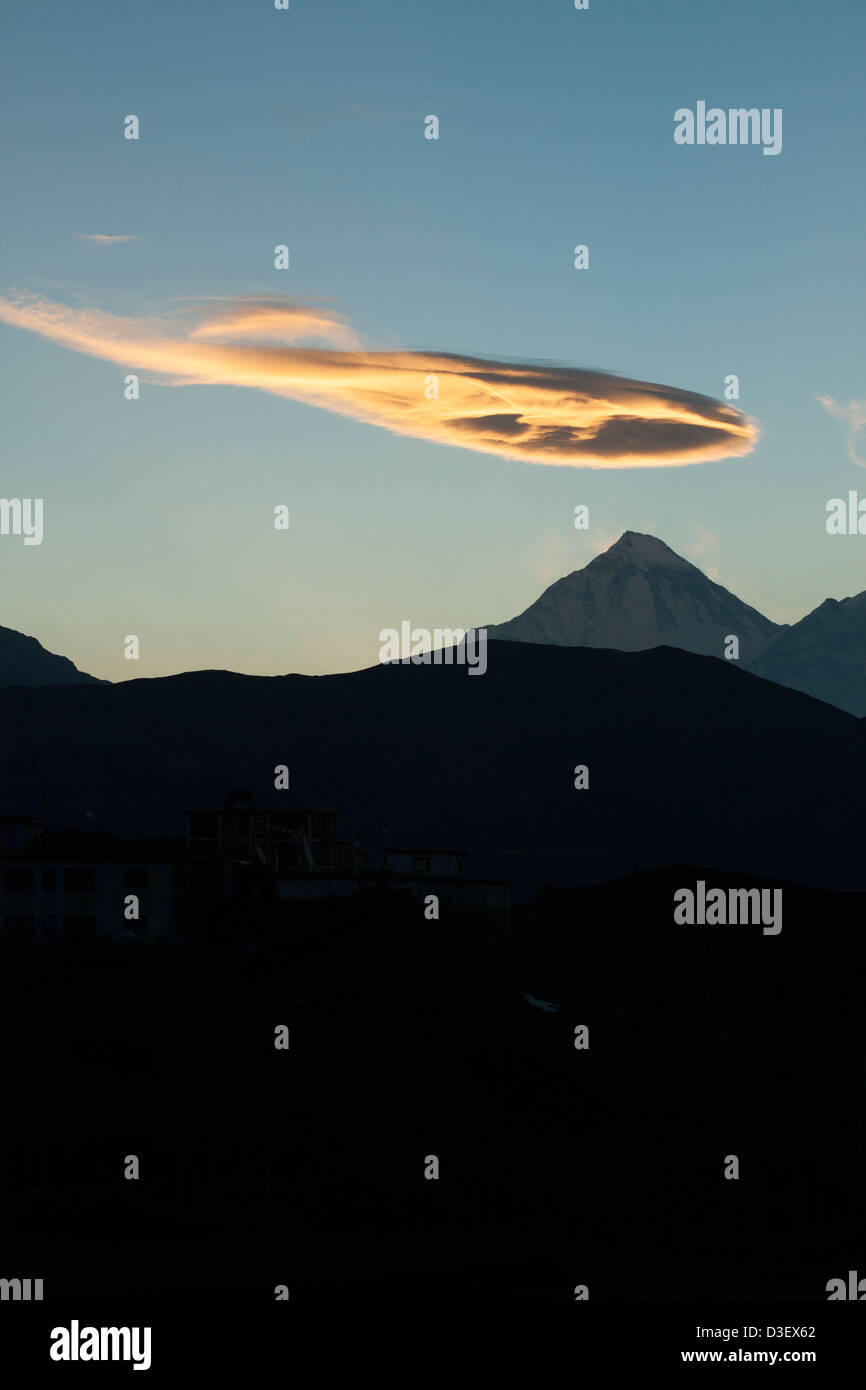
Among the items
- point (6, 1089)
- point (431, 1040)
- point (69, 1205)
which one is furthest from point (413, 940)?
point (69, 1205)

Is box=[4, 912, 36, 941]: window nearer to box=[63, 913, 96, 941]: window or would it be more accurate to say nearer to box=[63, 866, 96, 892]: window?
box=[63, 913, 96, 941]: window

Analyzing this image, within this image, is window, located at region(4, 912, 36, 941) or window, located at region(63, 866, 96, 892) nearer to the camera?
window, located at region(4, 912, 36, 941)

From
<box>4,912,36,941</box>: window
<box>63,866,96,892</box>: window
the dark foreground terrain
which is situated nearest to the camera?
the dark foreground terrain

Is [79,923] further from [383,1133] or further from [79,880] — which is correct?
[383,1133]

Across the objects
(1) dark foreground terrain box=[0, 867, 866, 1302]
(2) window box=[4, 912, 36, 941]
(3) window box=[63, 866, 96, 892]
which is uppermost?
(3) window box=[63, 866, 96, 892]

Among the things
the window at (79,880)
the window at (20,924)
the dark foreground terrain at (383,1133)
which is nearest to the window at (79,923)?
the window at (79,880)

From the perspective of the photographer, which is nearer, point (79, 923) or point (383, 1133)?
point (383, 1133)

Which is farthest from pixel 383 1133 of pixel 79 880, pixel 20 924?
pixel 20 924

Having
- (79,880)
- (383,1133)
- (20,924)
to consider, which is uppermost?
(79,880)

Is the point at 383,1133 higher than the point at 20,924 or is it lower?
lower

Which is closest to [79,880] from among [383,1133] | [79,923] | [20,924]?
[79,923]

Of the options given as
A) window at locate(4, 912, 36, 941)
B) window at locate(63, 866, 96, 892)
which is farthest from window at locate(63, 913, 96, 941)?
window at locate(4, 912, 36, 941)

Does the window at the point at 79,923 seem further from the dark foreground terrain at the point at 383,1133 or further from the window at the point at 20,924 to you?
the dark foreground terrain at the point at 383,1133
